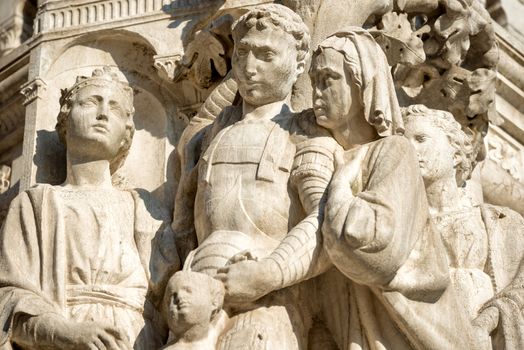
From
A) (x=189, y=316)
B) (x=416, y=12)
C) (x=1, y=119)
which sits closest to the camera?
(x=189, y=316)

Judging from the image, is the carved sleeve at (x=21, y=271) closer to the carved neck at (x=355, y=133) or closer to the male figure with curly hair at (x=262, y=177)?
the male figure with curly hair at (x=262, y=177)

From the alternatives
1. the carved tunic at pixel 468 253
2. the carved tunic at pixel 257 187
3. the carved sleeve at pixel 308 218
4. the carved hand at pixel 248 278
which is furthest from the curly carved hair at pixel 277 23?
the carved hand at pixel 248 278

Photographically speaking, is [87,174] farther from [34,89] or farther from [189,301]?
[189,301]

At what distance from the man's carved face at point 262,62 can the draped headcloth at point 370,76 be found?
0.21m

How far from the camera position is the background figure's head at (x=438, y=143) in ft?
32.8

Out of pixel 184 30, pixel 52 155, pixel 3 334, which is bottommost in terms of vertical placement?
pixel 3 334

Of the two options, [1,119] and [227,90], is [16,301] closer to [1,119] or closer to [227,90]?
[227,90]

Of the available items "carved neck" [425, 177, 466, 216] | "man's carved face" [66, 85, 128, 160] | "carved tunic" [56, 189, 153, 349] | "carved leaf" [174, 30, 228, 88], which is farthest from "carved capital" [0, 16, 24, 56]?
"carved neck" [425, 177, 466, 216]

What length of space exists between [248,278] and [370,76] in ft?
3.87

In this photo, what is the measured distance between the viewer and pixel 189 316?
862cm

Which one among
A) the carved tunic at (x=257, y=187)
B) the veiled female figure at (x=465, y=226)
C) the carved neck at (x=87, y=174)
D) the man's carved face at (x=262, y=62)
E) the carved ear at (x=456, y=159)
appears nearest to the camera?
the carved tunic at (x=257, y=187)

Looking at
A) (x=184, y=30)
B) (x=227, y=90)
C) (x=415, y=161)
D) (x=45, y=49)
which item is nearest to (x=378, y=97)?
(x=415, y=161)

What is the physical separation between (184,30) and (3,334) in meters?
2.26

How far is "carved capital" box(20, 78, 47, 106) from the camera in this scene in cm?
1074
